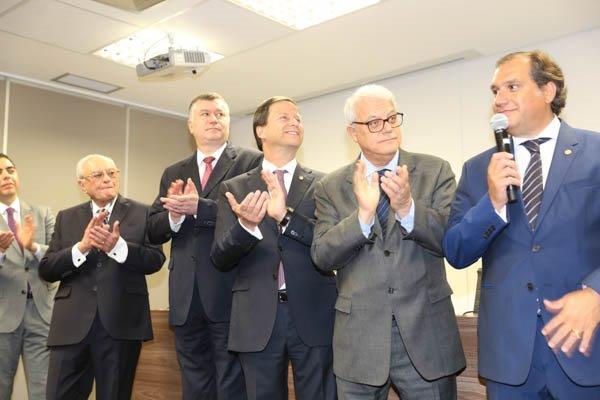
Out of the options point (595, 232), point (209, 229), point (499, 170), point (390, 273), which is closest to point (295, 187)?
point (209, 229)

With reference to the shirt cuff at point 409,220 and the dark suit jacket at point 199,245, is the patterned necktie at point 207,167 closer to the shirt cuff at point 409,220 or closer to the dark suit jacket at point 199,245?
the dark suit jacket at point 199,245

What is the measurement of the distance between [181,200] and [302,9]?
2.20 meters

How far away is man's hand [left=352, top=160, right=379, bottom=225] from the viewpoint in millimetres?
2035

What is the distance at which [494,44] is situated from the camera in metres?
5.00

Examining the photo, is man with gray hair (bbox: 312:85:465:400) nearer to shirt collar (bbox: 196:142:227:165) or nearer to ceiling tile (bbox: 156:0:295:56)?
shirt collar (bbox: 196:142:227:165)

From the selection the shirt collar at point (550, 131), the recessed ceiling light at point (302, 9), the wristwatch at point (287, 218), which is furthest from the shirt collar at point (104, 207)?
the shirt collar at point (550, 131)

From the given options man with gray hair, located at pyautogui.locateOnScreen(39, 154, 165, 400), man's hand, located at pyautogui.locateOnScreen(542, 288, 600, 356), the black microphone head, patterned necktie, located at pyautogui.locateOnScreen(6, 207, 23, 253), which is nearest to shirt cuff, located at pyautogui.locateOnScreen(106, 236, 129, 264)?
man with gray hair, located at pyautogui.locateOnScreen(39, 154, 165, 400)

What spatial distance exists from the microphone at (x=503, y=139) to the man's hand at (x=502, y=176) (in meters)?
0.02

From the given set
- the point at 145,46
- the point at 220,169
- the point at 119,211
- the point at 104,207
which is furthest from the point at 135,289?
the point at 145,46

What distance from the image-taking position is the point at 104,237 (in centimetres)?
310

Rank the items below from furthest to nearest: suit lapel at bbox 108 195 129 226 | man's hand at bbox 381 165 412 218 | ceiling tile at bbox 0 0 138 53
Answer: ceiling tile at bbox 0 0 138 53 < suit lapel at bbox 108 195 129 226 < man's hand at bbox 381 165 412 218

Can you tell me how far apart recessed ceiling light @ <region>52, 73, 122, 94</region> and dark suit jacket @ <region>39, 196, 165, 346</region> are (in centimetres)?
281

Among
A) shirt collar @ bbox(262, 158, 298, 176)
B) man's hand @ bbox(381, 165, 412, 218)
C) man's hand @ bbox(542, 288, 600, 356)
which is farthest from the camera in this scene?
shirt collar @ bbox(262, 158, 298, 176)

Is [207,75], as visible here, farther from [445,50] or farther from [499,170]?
[499,170]
